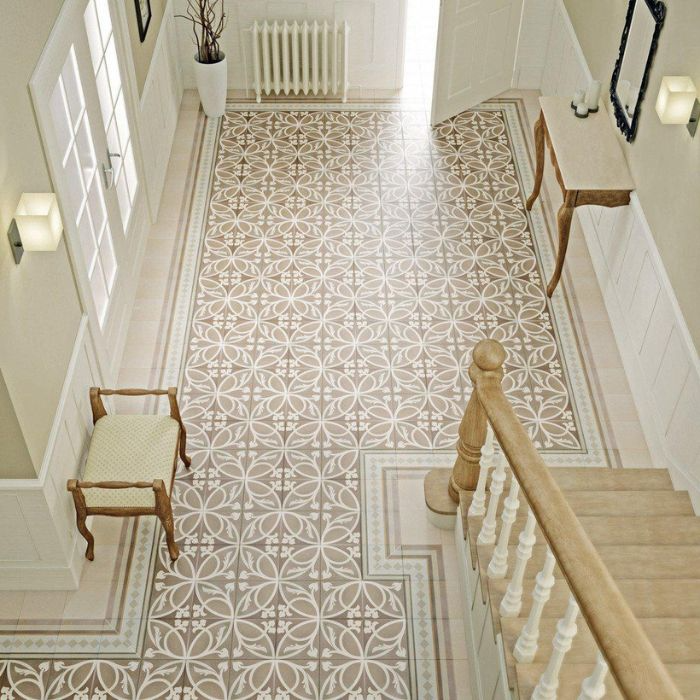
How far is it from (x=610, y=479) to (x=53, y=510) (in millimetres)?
2649

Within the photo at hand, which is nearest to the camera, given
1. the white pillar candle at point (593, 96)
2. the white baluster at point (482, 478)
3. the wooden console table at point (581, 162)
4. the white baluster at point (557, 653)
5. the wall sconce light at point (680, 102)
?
the white baluster at point (557, 653)

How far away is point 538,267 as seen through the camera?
20.1 ft

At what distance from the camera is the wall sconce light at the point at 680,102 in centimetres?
436

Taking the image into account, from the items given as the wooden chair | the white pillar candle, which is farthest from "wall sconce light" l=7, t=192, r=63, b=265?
the white pillar candle

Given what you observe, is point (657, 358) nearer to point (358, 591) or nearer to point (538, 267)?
point (538, 267)

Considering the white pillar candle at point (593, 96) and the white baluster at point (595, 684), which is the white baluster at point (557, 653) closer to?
the white baluster at point (595, 684)

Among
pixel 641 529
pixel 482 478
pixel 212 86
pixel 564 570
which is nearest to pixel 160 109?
pixel 212 86

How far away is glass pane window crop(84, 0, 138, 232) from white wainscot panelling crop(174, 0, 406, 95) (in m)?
2.08

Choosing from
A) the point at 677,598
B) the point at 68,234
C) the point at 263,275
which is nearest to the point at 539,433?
the point at 677,598

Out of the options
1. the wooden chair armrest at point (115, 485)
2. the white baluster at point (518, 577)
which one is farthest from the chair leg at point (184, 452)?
the white baluster at point (518, 577)

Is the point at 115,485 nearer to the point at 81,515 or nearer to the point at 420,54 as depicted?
the point at 81,515

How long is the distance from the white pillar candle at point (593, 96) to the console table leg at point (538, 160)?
1.30 ft

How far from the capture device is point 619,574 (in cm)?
361

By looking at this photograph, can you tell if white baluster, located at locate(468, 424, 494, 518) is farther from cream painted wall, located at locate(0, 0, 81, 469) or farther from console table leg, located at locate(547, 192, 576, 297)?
console table leg, located at locate(547, 192, 576, 297)
